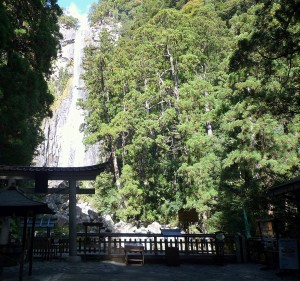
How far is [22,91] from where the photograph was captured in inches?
494

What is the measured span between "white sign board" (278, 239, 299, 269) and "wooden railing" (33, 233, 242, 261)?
2.80m

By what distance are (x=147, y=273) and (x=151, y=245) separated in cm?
264

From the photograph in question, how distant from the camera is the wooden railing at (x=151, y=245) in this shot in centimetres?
1059

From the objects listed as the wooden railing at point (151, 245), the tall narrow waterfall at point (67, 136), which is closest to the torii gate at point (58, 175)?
the wooden railing at point (151, 245)

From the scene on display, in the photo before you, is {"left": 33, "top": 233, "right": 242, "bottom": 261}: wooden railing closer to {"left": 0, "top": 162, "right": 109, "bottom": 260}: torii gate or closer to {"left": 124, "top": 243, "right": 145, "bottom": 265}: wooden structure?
{"left": 124, "top": 243, "right": 145, "bottom": 265}: wooden structure

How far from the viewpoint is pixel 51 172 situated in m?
11.0

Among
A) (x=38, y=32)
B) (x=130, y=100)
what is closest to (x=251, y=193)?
(x=38, y=32)

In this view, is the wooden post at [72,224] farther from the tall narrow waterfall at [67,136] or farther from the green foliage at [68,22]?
the green foliage at [68,22]

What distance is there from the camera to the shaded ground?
7.37 metres

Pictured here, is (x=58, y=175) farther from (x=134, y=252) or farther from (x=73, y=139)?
(x=73, y=139)

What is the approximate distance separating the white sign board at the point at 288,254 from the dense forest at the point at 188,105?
1113 millimetres

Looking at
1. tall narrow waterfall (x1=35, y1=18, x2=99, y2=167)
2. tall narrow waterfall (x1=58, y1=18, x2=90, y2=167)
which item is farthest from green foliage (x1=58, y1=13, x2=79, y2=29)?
tall narrow waterfall (x1=58, y1=18, x2=90, y2=167)

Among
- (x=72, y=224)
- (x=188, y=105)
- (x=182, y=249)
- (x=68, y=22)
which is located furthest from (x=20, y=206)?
(x=68, y=22)

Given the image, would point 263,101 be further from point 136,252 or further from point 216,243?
point 136,252
